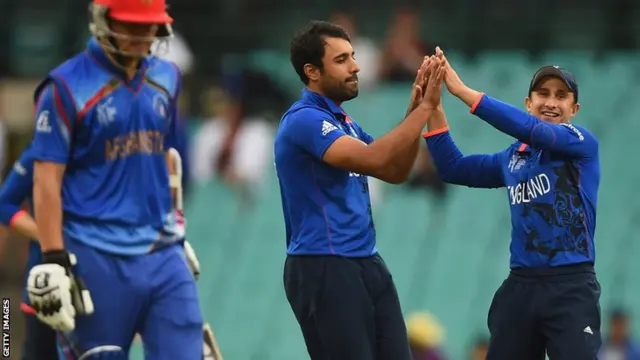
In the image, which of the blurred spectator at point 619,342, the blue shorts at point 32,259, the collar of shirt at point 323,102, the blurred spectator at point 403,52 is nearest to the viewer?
the collar of shirt at point 323,102

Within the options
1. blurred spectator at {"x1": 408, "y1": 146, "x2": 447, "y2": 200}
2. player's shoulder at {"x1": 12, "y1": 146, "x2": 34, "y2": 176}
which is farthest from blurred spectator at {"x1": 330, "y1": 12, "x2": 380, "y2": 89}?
player's shoulder at {"x1": 12, "y1": 146, "x2": 34, "y2": 176}

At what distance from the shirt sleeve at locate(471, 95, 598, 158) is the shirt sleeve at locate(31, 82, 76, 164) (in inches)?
74.3

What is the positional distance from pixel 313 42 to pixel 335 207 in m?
0.79

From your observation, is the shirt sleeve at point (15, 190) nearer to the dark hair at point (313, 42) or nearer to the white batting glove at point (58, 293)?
the white batting glove at point (58, 293)

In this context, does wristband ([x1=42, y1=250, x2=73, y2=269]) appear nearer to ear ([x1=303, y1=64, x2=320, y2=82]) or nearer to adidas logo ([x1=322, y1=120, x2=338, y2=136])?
adidas logo ([x1=322, y1=120, x2=338, y2=136])

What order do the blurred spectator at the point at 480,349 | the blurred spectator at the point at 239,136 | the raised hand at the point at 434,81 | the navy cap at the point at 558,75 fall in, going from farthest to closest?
the blurred spectator at the point at 239,136 → the blurred spectator at the point at 480,349 → the navy cap at the point at 558,75 → the raised hand at the point at 434,81

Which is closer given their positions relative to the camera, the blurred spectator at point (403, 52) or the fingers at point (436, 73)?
the fingers at point (436, 73)

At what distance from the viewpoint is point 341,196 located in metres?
7.18

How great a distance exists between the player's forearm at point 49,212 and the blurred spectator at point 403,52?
8.43 metres

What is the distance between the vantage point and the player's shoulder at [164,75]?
739cm

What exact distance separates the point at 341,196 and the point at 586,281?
49.0 inches

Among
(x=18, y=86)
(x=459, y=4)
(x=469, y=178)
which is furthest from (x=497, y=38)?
(x=469, y=178)

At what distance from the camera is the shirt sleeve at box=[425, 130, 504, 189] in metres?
7.75

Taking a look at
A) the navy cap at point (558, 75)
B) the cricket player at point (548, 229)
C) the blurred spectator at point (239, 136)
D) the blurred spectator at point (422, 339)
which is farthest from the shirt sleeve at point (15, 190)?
the blurred spectator at point (239, 136)
